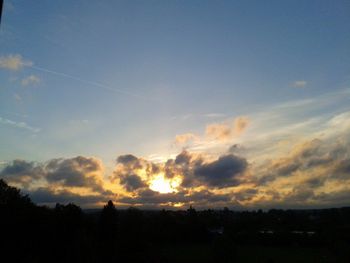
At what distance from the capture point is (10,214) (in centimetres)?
5666

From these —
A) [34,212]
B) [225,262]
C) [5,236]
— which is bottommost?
[225,262]

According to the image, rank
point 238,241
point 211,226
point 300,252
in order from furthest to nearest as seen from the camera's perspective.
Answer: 1. point 211,226
2. point 238,241
3. point 300,252

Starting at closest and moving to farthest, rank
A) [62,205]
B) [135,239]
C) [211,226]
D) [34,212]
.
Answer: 1. [34,212]
2. [135,239]
3. [62,205]
4. [211,226]

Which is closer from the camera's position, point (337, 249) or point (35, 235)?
point (35, 235)

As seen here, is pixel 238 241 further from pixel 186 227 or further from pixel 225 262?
pixel 225 262

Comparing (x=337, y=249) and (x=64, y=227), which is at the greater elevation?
(x=64, y=227)

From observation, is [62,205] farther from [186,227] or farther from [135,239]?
[186,227]

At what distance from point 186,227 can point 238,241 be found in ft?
61.4

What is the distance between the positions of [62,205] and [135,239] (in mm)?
17974

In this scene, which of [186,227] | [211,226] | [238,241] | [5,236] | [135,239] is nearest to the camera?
[5,236]

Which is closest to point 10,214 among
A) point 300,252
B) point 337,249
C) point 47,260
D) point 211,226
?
point 47,260

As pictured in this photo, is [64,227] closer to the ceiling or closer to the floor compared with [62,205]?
closer to the floor

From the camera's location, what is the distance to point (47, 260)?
184 feet

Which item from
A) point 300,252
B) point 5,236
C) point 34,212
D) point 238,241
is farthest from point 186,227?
point 5,236
